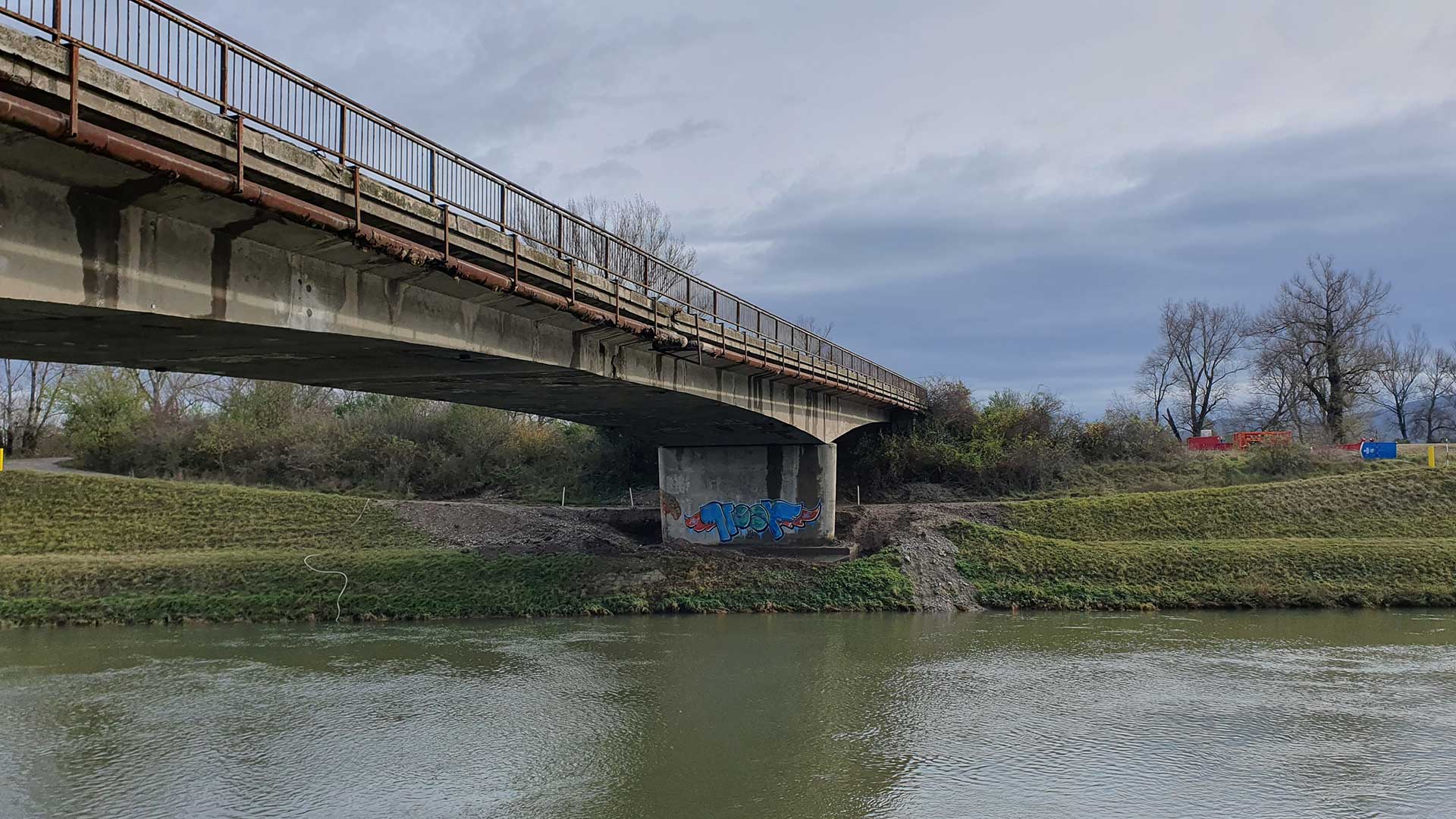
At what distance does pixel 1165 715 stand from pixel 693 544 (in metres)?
19.9

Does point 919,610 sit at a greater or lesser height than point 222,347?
lesser

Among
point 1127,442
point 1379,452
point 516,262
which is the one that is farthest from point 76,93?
point 1379,452

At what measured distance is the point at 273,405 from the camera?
179 feet

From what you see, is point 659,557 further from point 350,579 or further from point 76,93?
point 76,93

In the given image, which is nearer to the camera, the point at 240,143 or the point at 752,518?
the point at 240,143

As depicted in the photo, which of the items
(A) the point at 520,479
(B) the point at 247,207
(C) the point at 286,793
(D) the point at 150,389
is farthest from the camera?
(D) the point at 150,389

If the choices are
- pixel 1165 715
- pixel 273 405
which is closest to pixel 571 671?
pixel 1165 715

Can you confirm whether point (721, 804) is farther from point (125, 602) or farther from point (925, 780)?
point (125, 602)

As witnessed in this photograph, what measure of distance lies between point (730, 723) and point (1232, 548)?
23048mm

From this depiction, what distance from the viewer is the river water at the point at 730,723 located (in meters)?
→ 11.8

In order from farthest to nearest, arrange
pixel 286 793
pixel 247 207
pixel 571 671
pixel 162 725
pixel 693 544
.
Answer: pixel 693 544 → pixel 571 671 → pixel 162 725 → pixel 286 793 → pixel 247 207

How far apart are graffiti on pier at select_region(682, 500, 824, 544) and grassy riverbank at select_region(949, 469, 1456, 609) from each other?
5397 mm

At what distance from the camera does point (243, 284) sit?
39.0 feet

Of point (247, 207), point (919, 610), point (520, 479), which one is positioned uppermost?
point (247, 207)
